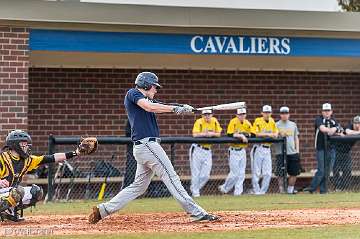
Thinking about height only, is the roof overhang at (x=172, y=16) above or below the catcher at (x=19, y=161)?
above

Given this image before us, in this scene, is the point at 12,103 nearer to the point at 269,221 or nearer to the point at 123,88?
the point at 123,88

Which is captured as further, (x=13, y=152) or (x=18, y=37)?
(x=18, y=37)

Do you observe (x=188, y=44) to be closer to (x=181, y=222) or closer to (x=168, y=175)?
(x=181, y=222)

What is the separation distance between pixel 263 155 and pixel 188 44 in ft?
8.96

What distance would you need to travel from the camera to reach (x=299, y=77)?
710 inches

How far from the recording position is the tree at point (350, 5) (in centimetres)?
2459

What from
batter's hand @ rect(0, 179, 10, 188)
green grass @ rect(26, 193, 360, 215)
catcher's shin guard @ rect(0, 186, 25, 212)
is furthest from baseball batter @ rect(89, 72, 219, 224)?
green grass @ rect(26, 193, 360, 215)

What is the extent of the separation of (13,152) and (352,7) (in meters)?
17.5

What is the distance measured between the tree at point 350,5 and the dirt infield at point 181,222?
1467cm

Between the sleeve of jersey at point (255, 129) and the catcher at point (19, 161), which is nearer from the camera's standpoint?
the catcher at point (19, 161)

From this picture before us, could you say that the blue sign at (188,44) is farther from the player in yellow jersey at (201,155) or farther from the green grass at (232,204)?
the green grass at (232,204)

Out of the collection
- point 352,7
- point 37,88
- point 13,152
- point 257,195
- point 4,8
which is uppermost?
point 352,7

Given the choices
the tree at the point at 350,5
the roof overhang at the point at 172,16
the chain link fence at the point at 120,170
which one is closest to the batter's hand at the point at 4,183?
the chain link fence at the point at 120,170

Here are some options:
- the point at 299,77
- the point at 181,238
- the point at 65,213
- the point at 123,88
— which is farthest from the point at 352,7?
the point at 181,238
